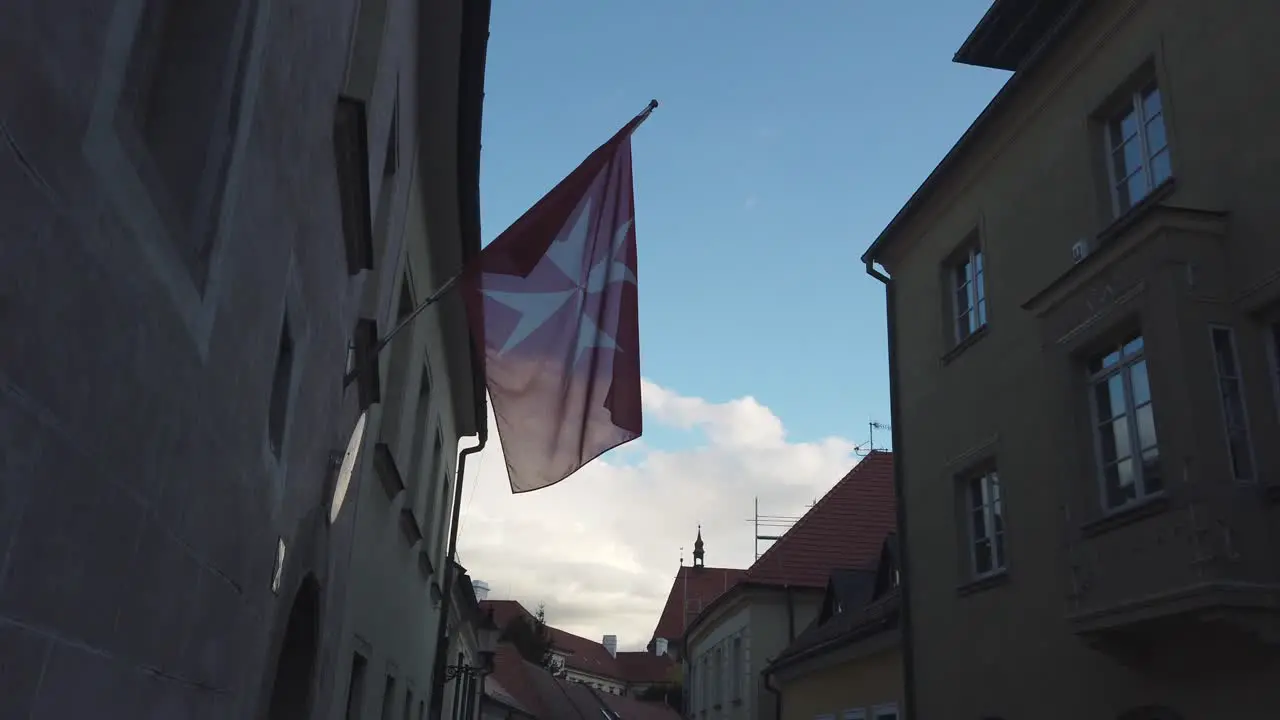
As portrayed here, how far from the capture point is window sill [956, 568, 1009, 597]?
10.9 meters

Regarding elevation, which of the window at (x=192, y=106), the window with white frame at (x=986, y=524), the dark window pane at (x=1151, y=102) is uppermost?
the dark window pane at (x=1151, y=102)

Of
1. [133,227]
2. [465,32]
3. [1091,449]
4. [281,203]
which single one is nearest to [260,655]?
[281,203]

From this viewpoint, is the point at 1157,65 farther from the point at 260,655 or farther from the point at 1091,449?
the point at 260,655

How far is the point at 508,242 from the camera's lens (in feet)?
19.1

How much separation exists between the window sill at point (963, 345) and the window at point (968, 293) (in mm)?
49

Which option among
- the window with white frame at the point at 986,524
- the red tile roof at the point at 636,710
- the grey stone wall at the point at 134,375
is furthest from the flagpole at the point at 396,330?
the red tile roof at the point at 636,710

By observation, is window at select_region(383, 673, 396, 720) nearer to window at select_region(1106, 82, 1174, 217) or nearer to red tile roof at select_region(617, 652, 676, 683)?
window at select_region(1106, 82, 1174, 217)

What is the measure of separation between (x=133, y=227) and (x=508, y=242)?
3.49 meters

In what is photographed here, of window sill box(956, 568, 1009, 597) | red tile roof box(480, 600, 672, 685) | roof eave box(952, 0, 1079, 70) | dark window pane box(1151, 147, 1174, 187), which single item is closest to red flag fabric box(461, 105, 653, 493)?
dark window pane box(1151, 147, 1174, 187)

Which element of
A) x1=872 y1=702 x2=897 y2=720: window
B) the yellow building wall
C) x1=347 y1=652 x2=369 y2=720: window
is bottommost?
x1=347 y1=652 x2=369 y2=720: window

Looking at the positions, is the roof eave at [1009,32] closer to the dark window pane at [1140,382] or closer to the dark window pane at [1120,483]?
the dark window pane at [1140,382]

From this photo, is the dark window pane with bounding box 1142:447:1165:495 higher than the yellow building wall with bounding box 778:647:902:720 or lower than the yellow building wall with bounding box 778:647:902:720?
higher

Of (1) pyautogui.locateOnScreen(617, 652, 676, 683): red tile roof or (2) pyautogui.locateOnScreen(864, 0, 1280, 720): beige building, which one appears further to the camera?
(1) pyautogui.locateOnScreen(617, 652, 676, 683): red tile roof

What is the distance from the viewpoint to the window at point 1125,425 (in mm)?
8453
